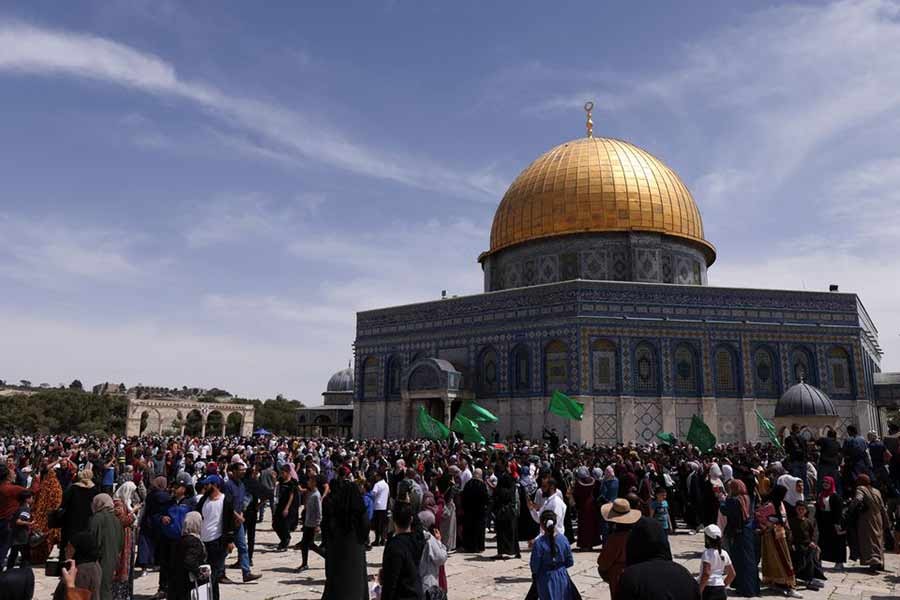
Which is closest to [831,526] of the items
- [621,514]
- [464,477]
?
[464,477]

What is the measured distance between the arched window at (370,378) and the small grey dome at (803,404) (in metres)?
22.3

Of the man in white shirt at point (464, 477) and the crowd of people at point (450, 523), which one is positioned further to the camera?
the man in white shirt at point (464, 477)

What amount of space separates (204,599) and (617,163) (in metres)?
36.5

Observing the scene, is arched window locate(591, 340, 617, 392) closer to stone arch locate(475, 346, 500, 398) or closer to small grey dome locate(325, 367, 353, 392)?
stone arch locate(475, 346, 500, 398)

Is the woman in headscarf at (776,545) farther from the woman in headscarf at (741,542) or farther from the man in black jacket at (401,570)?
the man in black jacket at (401,570)

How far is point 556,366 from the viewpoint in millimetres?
34000

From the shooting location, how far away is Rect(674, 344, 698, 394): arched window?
110 feet

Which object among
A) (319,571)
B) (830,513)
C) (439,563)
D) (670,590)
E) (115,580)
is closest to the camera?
(670,590)

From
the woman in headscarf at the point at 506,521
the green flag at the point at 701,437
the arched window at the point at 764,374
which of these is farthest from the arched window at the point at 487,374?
the woman in headscarf at the point at 506,521

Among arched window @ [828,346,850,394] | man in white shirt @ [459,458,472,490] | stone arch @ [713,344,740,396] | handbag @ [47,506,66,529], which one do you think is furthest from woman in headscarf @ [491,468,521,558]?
arched window @ [828,346,850,394]

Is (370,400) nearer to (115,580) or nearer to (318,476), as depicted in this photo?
(318,476)

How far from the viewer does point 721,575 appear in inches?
244

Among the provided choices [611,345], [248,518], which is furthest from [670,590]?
[611,345]

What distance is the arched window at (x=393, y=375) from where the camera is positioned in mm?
39875
